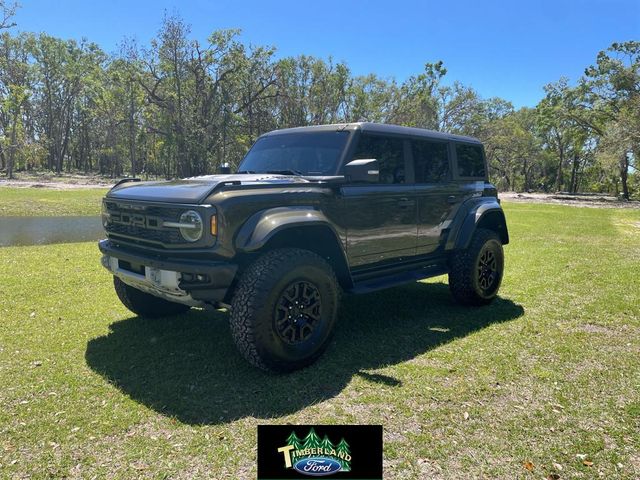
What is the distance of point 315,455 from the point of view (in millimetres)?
2643

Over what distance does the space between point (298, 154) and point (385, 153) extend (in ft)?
2.88

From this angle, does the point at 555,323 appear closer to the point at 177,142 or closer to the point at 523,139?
the point at 177,142

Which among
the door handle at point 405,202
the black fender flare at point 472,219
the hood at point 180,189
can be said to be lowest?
the black fender flare at point 472,219

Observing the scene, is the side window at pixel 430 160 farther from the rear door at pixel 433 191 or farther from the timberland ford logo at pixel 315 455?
the timberland ford logo at pixel 315 455

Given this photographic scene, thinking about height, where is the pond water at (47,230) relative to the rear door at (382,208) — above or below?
below

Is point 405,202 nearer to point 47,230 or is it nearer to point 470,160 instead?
point 470,160

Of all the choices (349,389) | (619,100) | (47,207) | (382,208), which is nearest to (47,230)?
(47,207)

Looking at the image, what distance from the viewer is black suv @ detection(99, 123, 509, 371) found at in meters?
3.54

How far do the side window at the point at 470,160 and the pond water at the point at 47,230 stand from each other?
9971 millimetres

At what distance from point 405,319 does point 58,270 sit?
5.46 metres

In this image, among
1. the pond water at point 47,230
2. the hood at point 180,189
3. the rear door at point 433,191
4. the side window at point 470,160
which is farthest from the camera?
the pond water at point 47,230

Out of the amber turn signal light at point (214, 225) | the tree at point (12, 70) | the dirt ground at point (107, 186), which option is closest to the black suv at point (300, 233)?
the amber turn signal light at point (214, 225)

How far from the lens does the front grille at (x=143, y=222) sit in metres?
3.66

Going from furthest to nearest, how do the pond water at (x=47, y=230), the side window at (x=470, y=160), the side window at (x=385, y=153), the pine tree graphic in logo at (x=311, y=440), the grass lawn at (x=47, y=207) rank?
1. the grass lawn at (x=47, y=207)
2. the pond water at (x=47, y=230)
3. the side window at (x=470, y=160)
4. the side window at (x=385, y=153)
5. the pine tree graphic in logo at (x=311, y=440)
